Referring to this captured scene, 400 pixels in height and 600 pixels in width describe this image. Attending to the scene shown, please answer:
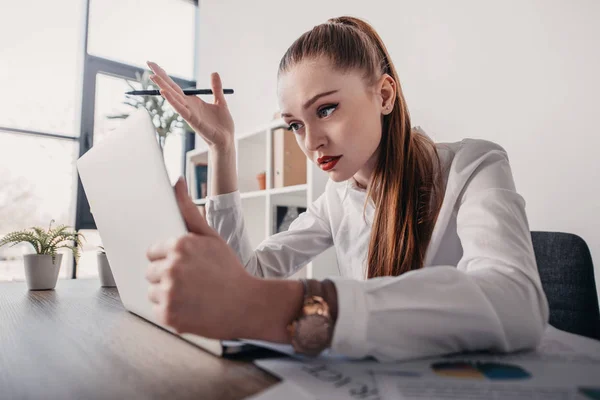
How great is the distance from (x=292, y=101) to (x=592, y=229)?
4.00 ft

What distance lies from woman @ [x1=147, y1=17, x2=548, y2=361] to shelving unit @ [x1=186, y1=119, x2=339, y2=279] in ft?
3.28

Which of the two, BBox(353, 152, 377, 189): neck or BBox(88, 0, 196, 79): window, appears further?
BBox(88, 0, 196, 79): window

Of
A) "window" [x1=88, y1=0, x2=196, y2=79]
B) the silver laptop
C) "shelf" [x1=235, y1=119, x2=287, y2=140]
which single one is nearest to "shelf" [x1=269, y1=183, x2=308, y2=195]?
"shelf" [x1=235, y1=119, x2=287, y2=140]

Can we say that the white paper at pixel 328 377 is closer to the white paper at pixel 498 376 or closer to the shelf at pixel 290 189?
the white paper at pixel 498 376

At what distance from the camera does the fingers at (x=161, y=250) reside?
43 centimetres

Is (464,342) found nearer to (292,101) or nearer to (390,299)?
(390,299)

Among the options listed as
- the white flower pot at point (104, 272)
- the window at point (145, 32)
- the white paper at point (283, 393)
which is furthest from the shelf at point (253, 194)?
the white paper at point (283, 393)

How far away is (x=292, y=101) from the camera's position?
0.96 m

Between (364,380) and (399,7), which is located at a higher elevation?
(399,7)

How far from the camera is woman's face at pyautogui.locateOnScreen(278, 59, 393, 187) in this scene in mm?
940

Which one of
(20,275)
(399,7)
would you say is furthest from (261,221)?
(20,275)

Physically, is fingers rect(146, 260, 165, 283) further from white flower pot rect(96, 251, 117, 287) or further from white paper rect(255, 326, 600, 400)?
white flower pot rect(96, 251, 117, 287)

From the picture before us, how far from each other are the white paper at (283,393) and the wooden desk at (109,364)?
16mm

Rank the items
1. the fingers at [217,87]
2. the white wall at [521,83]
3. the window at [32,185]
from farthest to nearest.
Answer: the window at [32,185]
the white wall at [521,83]
the fingers at [217,87]
